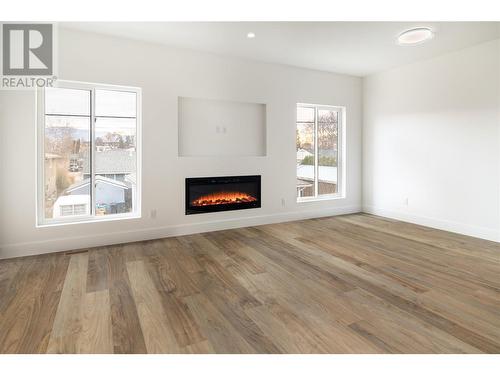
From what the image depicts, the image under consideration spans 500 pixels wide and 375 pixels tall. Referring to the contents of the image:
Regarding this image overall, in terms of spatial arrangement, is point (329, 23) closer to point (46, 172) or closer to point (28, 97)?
point (28, 97)

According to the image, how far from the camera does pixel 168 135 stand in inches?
177

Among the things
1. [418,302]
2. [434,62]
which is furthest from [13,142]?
[434,62]

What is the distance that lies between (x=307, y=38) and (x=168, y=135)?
244 cm

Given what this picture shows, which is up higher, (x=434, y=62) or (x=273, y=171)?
(x=434, y=62)

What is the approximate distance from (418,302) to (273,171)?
3.36m

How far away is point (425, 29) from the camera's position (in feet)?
12.4

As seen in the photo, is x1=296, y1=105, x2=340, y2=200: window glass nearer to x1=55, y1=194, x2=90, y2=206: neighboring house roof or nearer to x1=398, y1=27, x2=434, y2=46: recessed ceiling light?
x1=398, y1=27, x2=434, y2=46: recessed ceiling light

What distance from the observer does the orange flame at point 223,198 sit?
191 inches

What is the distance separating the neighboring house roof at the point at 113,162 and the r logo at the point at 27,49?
47.0 inches

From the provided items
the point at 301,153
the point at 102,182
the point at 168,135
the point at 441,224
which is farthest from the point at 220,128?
the point at 441,224

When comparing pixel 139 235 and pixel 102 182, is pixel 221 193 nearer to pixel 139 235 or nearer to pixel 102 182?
pixel 139 235

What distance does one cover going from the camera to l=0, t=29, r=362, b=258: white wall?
144 inches

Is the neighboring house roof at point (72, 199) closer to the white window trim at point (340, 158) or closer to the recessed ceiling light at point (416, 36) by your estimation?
the white window trim at point (340, 158)
